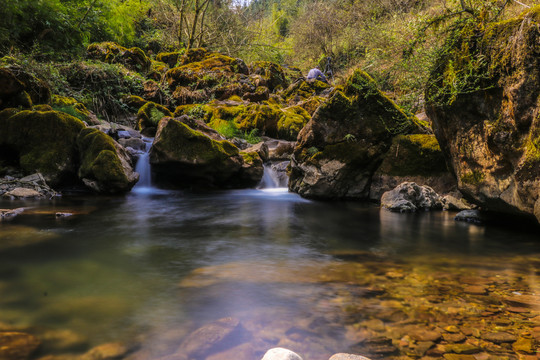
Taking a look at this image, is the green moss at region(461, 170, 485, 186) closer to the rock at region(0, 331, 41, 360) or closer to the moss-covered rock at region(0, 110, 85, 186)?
the rock at region(0, 331, 41, 360)

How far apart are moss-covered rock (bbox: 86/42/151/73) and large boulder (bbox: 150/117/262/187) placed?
32.5 feet

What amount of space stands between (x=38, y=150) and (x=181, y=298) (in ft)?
25.6

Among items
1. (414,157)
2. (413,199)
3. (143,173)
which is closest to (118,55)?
(143,173)

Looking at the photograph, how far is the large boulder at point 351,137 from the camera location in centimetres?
816

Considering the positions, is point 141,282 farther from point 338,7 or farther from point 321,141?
point 338,7

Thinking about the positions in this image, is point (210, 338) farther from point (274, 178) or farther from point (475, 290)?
point (274, 178)

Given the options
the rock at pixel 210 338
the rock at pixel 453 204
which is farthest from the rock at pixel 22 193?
the rock at pixel 453 204

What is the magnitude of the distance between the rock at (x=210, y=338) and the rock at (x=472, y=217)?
5.34 m

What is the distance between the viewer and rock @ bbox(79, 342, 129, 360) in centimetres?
195

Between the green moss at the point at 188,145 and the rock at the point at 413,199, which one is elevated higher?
the green moss at the point at 188,145

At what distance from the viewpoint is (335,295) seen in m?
2.85

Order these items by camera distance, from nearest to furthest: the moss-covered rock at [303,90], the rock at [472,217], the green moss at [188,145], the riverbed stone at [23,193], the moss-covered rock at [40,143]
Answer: the rock at [472,217] → the riverbed stone at [23,193] → the moss-covered rock at [40,143] → the green moss at [188,145] → the moss-covered rock at [303,90]

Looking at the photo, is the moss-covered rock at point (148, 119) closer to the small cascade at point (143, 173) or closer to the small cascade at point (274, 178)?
the small cascade at point (143, 173)

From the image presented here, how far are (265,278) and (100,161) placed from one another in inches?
258
